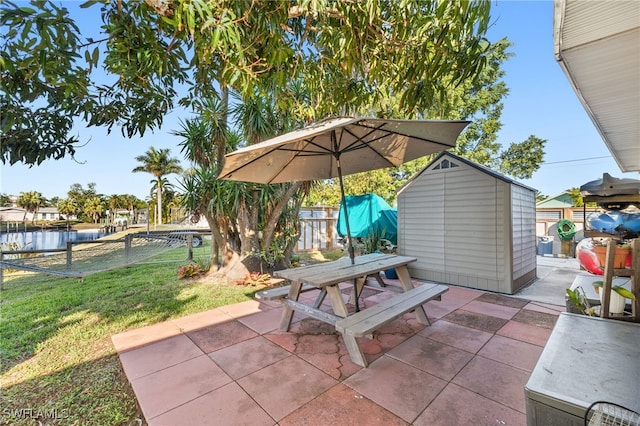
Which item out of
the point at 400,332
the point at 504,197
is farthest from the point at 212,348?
the point at 504,197

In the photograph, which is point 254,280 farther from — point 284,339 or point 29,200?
point 29,200

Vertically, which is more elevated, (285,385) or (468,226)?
(468,226)

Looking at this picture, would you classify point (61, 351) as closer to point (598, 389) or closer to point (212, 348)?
point (212, 348)

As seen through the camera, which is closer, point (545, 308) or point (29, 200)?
point (545, 308)

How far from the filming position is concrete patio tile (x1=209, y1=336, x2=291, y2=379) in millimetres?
2133

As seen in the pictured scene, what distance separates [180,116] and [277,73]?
375 cm

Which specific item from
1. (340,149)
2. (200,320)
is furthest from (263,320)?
(340,149)

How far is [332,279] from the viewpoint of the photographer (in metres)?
2.36

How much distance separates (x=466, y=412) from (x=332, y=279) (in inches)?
48.8

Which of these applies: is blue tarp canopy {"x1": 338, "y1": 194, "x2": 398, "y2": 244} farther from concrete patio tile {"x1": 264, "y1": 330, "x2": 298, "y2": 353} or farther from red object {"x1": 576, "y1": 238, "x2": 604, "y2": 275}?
concrete patio tile {"x1": 264, "y1": 330, "x2": 298, "y2": 353}

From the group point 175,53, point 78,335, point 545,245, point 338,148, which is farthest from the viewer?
point 545,245

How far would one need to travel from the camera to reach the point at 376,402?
1.73m

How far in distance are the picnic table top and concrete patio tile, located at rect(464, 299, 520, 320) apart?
3.57 ft

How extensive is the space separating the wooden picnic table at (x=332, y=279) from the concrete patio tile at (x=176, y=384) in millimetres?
832
